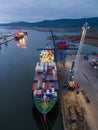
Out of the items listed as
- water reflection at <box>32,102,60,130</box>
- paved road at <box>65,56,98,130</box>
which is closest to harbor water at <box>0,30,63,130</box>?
water reflection at <box>32,102,60,130</box>

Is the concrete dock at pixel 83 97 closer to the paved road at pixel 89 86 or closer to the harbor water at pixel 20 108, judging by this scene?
the paved road at pixel 89 86

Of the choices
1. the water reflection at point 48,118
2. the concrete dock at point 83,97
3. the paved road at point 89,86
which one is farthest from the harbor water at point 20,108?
the paved road at point 89,86

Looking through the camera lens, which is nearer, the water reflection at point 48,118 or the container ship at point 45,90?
the water reflection at point 48,118

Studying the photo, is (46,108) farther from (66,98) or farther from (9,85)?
(9,85)

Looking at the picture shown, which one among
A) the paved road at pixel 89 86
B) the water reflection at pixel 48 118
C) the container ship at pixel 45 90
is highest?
the container ship at pixel 45 90

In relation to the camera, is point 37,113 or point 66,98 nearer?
point 37,113

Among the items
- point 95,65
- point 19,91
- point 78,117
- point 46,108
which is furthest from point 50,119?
point 95,65

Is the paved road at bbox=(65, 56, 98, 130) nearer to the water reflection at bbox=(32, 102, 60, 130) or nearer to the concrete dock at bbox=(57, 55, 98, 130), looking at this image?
the concrete dock at bbox=(57, 55, 98, 130)

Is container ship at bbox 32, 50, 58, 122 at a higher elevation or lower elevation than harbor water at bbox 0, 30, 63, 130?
higher
